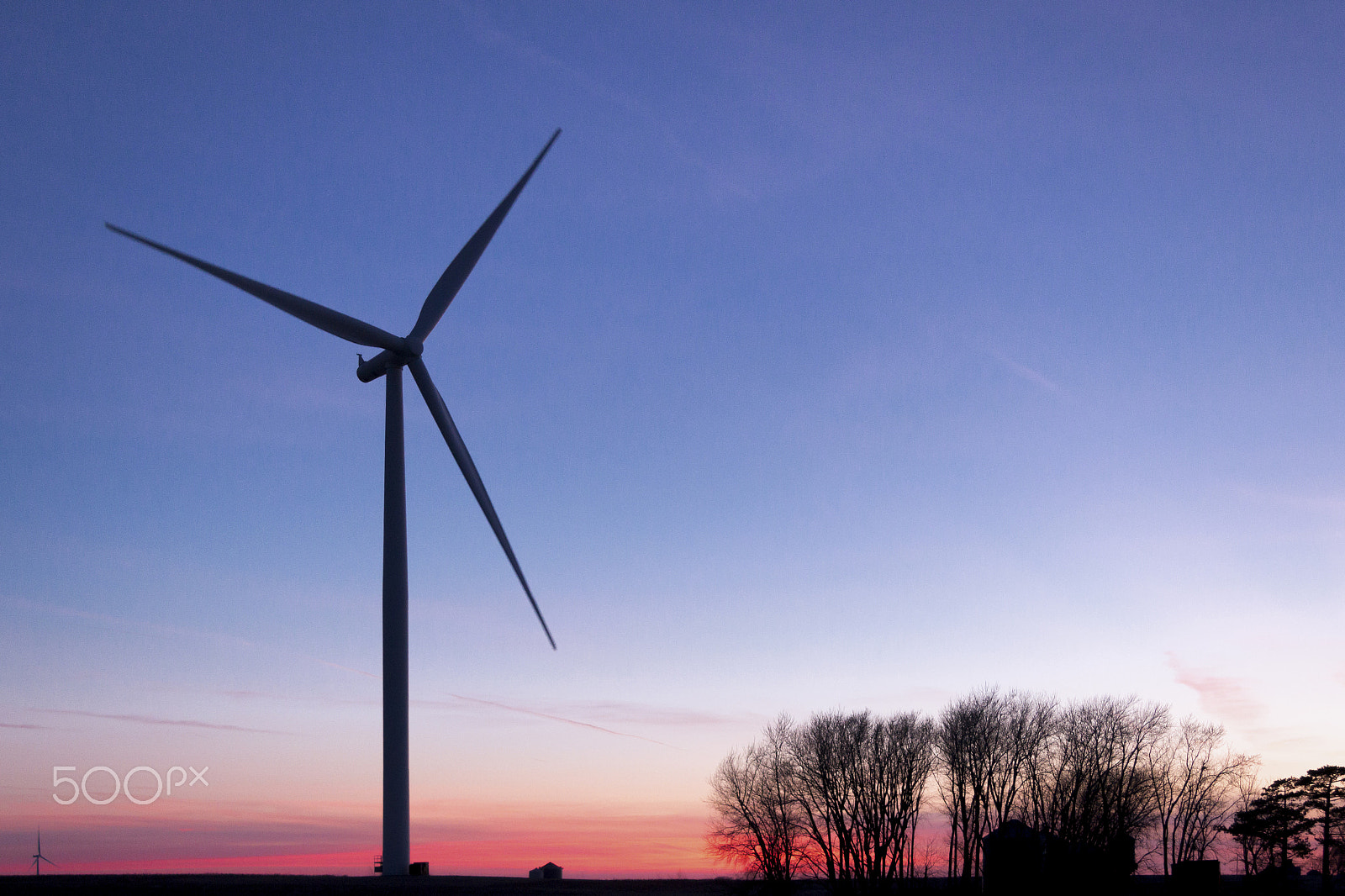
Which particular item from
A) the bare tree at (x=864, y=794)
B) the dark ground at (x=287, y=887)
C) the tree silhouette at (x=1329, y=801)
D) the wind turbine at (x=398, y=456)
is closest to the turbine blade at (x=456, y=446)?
the wind turbine at (x=398, y=456)

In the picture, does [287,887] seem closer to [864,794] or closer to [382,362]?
[382,362]

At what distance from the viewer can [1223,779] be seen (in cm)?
7906

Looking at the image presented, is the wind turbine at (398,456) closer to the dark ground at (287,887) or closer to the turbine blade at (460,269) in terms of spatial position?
the turbine blade at (460,269)

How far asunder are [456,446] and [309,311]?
902 cm

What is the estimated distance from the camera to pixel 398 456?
5175cm

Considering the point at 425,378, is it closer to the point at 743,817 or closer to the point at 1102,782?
the point at 743,817

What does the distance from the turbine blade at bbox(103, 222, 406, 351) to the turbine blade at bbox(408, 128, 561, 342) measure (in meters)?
1.52

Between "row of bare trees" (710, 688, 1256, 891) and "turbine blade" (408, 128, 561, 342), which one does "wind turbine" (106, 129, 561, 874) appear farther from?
"row of bare trees" (710, 688, 1256, 891)

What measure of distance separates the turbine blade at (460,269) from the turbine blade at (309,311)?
1517 mm

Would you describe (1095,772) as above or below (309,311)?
below

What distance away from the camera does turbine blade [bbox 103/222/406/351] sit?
45.1 m

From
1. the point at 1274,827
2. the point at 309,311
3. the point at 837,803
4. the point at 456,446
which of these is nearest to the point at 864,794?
the point at 837,803

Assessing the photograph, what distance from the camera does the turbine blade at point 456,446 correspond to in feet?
169

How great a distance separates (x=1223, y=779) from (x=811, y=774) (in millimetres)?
29237
